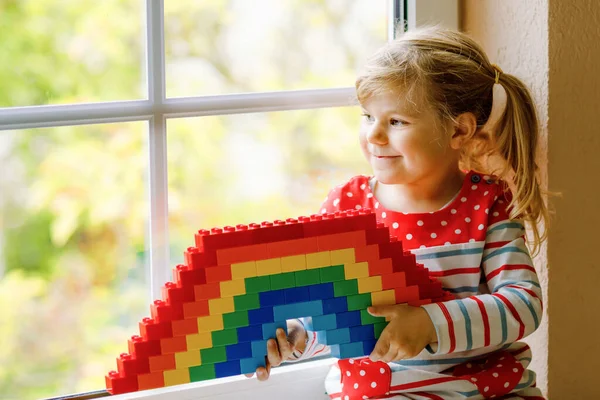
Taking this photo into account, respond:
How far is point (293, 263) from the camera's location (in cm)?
92

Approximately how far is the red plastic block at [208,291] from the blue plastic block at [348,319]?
0.14 metres

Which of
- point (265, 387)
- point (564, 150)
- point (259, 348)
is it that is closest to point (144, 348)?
point (259, 348)

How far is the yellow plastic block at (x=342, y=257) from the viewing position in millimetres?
933

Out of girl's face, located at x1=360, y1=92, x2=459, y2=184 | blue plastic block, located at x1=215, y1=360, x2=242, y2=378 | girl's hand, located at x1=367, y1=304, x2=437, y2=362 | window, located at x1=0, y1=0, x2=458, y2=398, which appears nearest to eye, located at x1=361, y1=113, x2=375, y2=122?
girl's face, located at x1=360, y1=92, x2=459, y2=184

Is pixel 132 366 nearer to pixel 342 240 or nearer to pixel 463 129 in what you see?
pixel 342 240

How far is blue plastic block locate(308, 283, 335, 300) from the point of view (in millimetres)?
928

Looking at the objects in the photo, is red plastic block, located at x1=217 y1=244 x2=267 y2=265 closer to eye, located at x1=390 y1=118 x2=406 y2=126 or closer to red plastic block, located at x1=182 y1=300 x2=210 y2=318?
red plastic block, located at x1=182 y1=300 x2=210 y2=318

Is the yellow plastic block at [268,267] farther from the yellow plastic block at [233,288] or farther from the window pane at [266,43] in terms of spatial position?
the window pane at [266,43]

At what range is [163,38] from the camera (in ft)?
3.60

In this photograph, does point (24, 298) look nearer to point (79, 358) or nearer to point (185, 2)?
point (79, 358)

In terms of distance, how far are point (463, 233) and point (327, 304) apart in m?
0.25

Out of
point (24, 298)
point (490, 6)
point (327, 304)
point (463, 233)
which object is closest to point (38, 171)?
point (24, 298)

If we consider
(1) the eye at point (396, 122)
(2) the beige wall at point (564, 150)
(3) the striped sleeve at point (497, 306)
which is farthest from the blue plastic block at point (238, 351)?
(2) the beige wall at point (564, 150)

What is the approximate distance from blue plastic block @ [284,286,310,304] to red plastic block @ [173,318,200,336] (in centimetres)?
10
